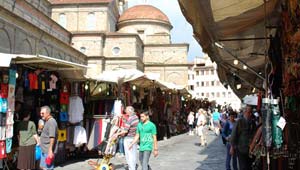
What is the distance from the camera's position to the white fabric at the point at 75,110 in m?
9.53

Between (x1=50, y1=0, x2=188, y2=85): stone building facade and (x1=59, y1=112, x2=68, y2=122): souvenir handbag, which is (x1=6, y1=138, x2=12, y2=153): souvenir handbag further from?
(x1=50, y1=0, x2=188, y2=85): stone building facade

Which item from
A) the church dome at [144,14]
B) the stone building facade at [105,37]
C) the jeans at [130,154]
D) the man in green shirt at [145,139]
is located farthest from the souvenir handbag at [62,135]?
the church dome at [144,14]

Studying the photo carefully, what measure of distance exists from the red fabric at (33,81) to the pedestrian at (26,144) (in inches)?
34.9

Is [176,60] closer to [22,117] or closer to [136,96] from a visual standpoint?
[136,96]

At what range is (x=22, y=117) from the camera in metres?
8.00

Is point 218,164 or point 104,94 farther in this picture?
point 104,94

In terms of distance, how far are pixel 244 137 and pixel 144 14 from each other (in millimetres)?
41327

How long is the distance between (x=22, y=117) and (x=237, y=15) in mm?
5345

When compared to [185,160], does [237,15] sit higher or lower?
Answer: higher

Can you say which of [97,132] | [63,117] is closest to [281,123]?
[63,117]

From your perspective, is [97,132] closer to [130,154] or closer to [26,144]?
[130,154]

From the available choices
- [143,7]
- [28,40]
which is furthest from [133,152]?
[143,7]

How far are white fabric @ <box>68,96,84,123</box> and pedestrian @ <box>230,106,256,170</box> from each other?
14.5 feet

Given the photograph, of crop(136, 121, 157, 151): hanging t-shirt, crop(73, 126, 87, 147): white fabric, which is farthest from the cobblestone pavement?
crop(136, 121, 157, 151): hanging t-shirt
